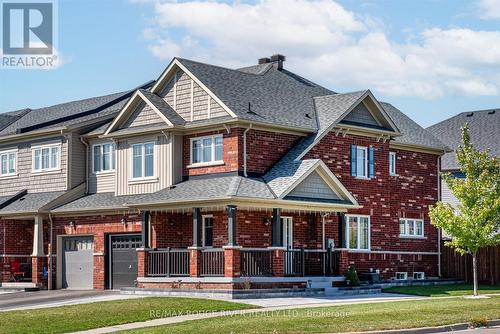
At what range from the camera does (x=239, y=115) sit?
3438 centimetres

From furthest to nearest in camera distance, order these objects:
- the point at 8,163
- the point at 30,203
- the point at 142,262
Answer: the point at 8,163 < the point at 30,203 < the point at 142,262

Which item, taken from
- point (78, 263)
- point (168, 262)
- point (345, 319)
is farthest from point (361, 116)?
point (345, 319)

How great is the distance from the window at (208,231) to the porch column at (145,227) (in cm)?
215

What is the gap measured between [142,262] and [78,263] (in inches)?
240

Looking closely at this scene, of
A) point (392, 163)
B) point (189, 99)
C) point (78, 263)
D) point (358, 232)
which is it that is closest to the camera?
point (189, 99)

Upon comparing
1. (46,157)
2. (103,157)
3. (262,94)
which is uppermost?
(262,94)

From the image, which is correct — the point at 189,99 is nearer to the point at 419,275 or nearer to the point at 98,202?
the point at 98,202

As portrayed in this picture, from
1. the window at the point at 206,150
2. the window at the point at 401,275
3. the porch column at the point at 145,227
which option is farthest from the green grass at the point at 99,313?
the window at the point at 401,275

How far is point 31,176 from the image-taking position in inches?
1690

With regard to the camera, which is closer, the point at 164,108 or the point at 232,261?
the point at 232,261

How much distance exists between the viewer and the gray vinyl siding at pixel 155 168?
36.3 metres

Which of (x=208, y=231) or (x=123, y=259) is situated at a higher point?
(x=208, y=231)

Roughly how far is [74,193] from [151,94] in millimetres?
6485

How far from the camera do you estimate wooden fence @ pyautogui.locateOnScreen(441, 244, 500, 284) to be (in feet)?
133
